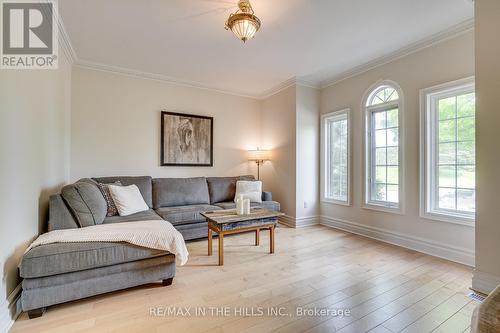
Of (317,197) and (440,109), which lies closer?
(440,109)

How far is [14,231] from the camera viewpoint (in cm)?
172

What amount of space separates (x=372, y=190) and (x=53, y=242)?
12.9 ft

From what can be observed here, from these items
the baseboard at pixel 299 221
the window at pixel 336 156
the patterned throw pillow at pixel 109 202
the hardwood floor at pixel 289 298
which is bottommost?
the hardwood floor at pixel 289 298

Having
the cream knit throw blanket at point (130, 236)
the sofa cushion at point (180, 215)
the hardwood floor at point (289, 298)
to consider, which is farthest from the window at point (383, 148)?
the cream knit throw blanket at point (130, 236)

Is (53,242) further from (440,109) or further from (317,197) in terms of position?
(440,109)

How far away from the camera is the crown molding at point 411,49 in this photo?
8.45 feet

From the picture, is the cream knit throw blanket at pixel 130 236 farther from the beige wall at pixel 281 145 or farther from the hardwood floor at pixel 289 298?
the beige wall at pixel 281 145

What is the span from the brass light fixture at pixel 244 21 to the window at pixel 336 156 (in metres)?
2.42

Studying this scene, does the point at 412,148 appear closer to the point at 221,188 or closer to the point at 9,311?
the point at 221,188

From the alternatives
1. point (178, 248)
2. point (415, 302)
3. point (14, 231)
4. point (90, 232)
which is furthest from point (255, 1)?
point (415, 302)

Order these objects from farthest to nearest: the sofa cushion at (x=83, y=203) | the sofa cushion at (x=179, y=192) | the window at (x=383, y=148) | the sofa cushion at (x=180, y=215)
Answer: the sofa cushion at (x=179, y=192), the window at (x=383, y=148), the sofa cushion at (x=180, y=215), the sofa cushion at (x=83, y=203)

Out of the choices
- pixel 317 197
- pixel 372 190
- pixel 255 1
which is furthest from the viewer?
pixel 317 197

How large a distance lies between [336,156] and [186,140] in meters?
2.79

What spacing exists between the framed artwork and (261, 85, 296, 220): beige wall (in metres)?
1.21
